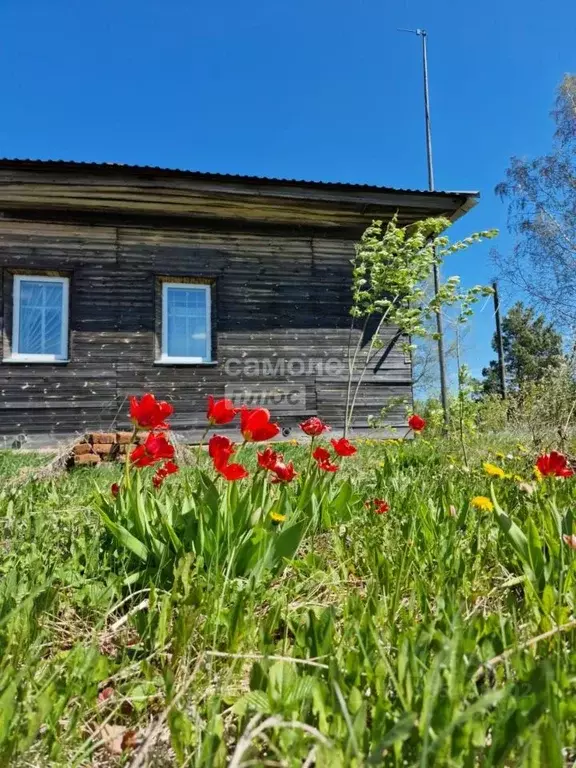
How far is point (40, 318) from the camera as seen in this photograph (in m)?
7.30

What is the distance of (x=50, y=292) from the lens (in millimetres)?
7383

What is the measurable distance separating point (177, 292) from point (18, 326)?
7.57 ft

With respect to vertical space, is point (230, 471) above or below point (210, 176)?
below

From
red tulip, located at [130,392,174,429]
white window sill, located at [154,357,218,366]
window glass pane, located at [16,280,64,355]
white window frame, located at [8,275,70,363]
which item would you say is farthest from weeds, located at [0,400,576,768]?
window glass pane, located at [16,280,64,355]

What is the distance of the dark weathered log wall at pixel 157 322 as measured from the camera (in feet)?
23.6

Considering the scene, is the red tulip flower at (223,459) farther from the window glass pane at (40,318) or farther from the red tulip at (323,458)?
the window glass pane at (40,318)

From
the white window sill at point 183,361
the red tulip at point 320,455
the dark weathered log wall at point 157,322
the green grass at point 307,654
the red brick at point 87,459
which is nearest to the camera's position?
the green grass at point 307,654

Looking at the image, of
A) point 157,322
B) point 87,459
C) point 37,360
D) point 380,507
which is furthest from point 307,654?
point 37,360

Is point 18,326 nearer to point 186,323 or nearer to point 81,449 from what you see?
point 186,323

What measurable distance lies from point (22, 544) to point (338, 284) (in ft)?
23.2

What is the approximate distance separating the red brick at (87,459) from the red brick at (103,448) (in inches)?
3.9

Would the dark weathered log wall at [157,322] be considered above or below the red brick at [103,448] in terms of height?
above

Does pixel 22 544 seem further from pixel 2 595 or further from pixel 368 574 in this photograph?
pixel 368 574

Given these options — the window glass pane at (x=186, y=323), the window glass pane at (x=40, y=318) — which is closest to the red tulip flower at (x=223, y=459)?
the window glass pane at (x=186, y=323)
